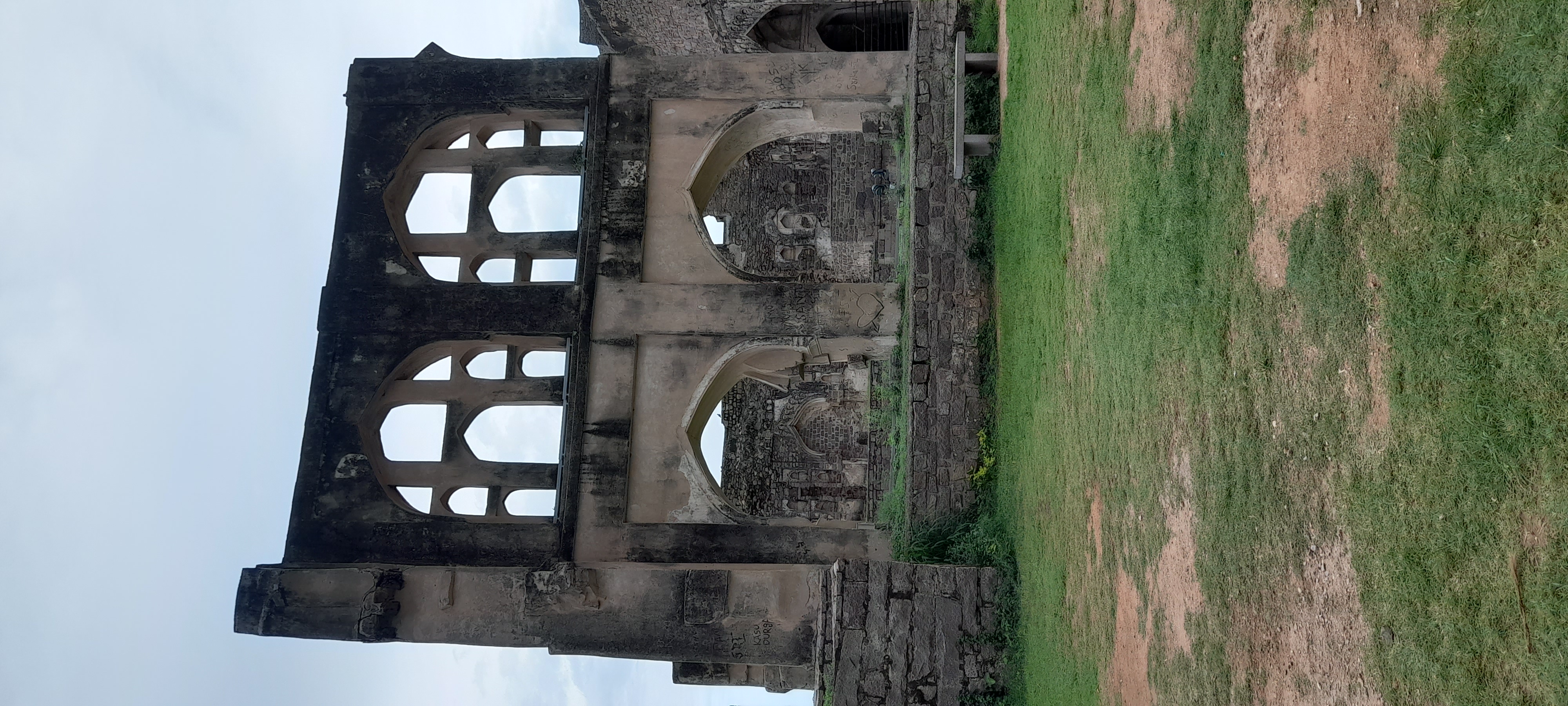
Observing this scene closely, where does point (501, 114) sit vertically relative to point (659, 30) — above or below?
below

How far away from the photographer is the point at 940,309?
30.3 ft

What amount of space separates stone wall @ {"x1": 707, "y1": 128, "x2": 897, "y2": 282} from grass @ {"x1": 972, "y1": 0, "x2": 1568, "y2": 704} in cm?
1164

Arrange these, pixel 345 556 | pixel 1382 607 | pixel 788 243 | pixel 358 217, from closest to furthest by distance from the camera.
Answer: pixel 1382 607 < pixel 345 556 < pixel 358 217 < pixel 788 243

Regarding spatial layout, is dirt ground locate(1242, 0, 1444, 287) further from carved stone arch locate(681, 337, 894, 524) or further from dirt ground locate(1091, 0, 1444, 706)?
carved stone arch locate(681, 337, 894, 524)

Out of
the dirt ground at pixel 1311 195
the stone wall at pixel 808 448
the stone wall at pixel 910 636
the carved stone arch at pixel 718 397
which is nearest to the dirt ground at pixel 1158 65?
the dirt ground at pixel 1311 195

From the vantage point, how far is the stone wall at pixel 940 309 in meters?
8.88

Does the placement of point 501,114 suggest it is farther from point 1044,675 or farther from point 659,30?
point 1044,675

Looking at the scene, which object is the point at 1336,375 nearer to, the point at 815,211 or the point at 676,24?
the point at 676,24

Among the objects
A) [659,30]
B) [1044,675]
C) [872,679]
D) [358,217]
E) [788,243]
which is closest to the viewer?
[1044,675]

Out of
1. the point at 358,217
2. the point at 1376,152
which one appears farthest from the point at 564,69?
the point at 1376,152

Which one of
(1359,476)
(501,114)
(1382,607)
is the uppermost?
(501,114)

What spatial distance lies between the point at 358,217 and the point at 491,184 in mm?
1374

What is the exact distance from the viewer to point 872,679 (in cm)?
776

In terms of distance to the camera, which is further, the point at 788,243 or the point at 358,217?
the point at 788,243
